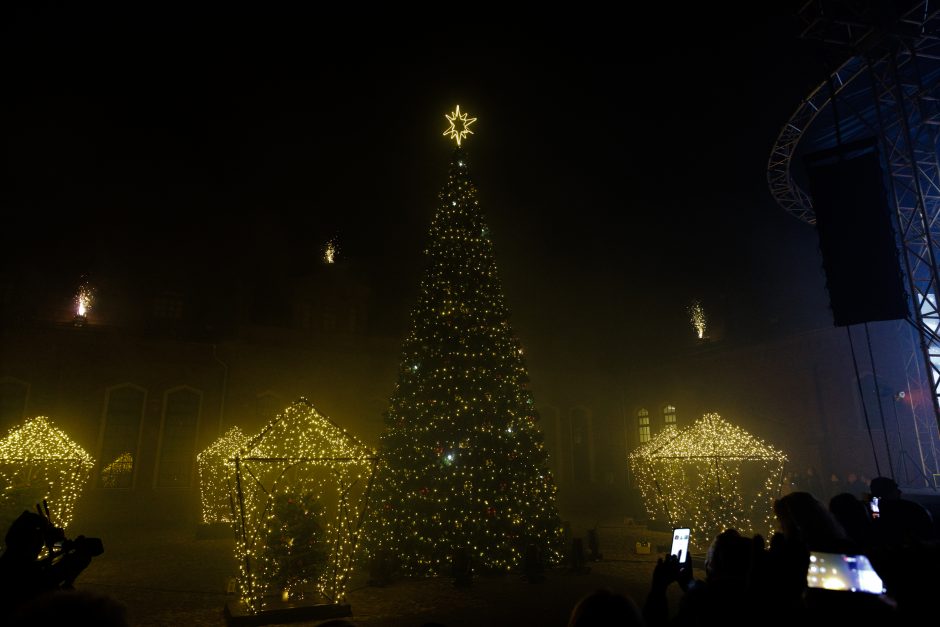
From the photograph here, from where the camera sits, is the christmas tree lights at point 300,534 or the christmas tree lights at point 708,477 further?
the christmas tree lights at point 708,477

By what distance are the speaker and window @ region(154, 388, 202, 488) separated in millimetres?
21178

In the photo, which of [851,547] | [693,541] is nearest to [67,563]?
[851,547]

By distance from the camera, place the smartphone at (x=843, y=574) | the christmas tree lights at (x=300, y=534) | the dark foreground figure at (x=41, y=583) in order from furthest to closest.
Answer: the christmas tree lights at (x=300, y=534), the smartphone at (x=843, y=574), the dark foreground figure at (x=41, y=583)

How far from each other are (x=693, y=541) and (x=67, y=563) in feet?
47.2

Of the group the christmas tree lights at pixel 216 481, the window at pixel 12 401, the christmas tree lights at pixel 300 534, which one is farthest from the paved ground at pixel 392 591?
the window at pixel 12 401

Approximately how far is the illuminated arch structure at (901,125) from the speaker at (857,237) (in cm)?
56

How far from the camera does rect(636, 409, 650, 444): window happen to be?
95.5ft

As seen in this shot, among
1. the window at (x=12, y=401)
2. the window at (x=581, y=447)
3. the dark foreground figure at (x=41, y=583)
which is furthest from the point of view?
the window at (x=581, y=447)

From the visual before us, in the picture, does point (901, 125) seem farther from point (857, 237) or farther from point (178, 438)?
point (178, 438)

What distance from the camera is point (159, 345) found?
2103cm

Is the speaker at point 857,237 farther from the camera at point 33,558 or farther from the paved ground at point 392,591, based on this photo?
the camera at point 33,558

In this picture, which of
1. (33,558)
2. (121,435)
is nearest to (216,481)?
(121,435)

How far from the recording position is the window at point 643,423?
2911 centimetres

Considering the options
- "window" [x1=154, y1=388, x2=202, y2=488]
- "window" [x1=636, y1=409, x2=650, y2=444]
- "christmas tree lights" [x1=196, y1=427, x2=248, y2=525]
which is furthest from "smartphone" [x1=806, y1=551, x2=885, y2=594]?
"window" [x1=636, y1=409, x2=650, y2=444]
